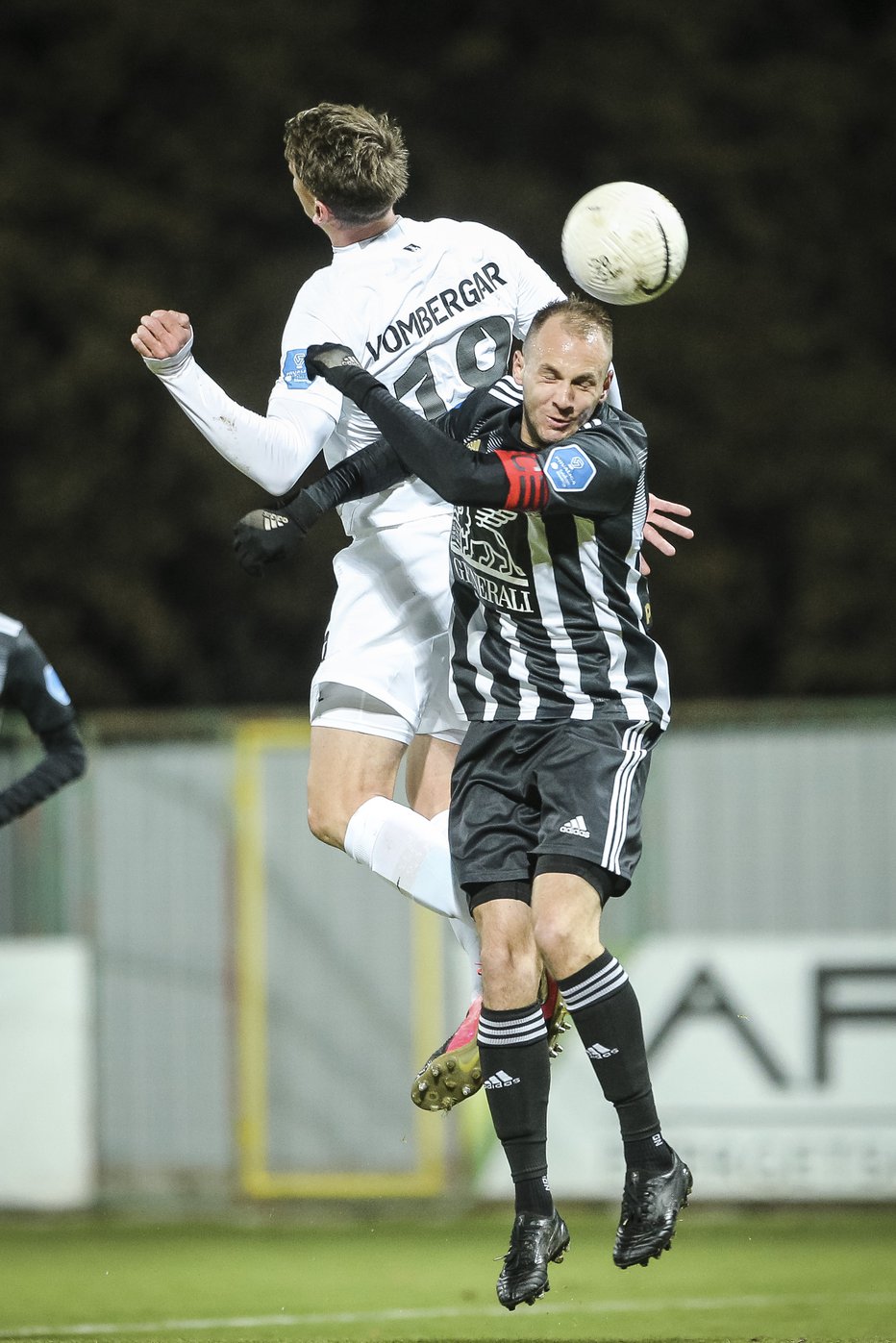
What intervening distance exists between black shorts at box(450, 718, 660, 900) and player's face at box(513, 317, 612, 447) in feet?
2.96

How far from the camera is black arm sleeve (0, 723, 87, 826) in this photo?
334 inches

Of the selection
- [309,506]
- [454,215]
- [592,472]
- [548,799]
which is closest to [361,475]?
[309,506]

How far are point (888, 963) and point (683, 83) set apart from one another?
11345 millimetres

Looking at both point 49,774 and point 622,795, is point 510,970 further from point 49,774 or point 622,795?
point 49,774

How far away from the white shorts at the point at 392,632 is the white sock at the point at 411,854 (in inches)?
12.0

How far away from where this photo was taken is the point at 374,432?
22.2 ft

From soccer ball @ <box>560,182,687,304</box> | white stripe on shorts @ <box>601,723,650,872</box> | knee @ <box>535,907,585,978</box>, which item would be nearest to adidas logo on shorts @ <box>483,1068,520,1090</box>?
knee @ <box>535,907,585,978</box>

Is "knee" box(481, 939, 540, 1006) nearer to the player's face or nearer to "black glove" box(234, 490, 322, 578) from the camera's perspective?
"black glove" box(234, 490, 322, 578)

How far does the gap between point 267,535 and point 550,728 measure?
1.03 meters

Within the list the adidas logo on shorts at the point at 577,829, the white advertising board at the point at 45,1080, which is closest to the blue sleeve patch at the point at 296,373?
the adidas logo on shorts at the point at 577,829

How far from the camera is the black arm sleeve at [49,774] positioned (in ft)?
27.8

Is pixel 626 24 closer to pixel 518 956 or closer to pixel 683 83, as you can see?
pixel 683 83

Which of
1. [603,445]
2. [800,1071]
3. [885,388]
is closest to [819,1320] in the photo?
[800,1071]

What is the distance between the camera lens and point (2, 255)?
19422 mm
